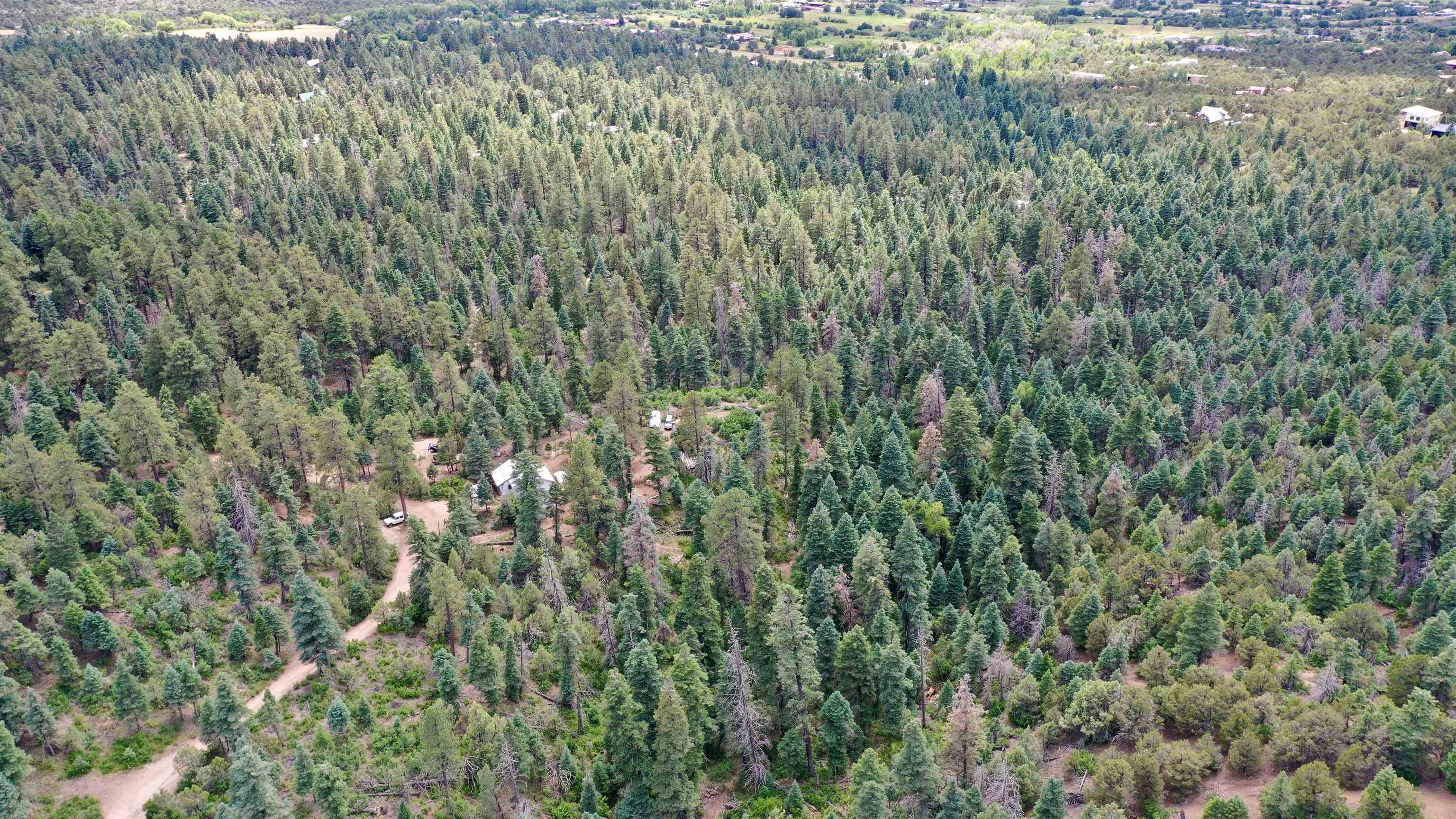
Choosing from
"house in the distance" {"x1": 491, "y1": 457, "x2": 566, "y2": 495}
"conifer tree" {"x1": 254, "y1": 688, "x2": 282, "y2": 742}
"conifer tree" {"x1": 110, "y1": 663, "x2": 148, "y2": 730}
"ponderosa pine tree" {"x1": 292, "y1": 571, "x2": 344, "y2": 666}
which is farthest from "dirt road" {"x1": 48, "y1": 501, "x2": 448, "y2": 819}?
"house in the distance" {"x1": 491, "y1": 457, "x2": 566, "y2": 495}

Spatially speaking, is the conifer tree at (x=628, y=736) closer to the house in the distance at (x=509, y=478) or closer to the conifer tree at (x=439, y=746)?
the conifer tree at (x=439, y=746)

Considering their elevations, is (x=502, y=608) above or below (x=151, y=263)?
below

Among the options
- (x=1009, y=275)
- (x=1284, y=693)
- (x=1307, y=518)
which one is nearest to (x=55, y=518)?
(x=1284, y=693)

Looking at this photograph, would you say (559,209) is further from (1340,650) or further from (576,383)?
(1340,650)

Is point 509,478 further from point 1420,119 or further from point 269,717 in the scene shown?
point 1420,119

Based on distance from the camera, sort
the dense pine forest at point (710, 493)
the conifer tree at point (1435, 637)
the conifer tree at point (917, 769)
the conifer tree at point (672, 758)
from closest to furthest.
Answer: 1. the conifer tree at point (917, 769)
2. the conifer tree at point (672, 758)
3. the dense pine forest at point (710, 493)
4. the conifer tree at point (1435, 637)

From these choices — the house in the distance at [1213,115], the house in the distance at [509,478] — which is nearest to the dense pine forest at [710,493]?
the house in the distance at [509,478]

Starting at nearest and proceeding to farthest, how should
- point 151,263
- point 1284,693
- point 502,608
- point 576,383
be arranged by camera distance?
point 1284,693 < point 502,608 < point 576,383 < point 151,263

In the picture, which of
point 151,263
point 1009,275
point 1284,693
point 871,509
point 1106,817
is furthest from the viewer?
point 1009,275
